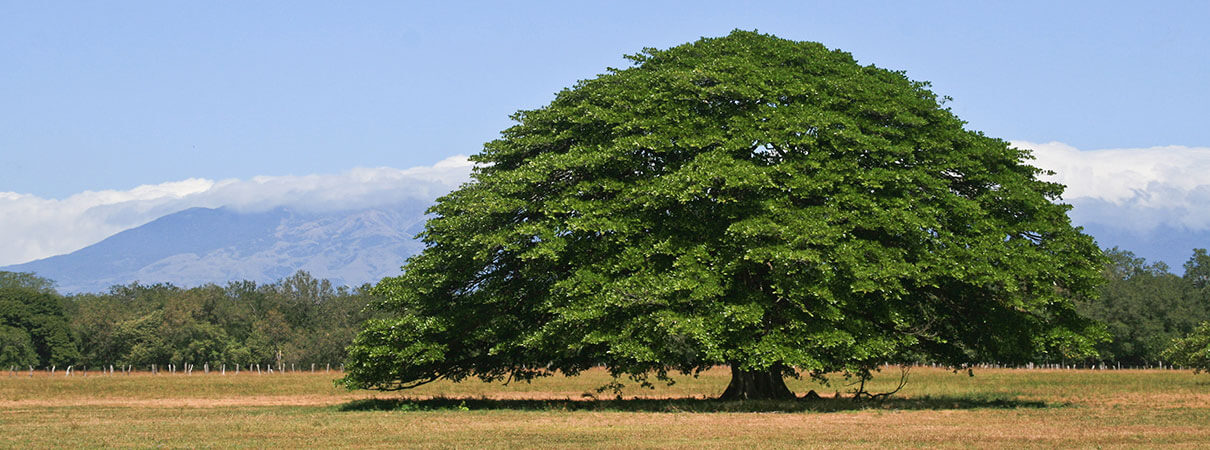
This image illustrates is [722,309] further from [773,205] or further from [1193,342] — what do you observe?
[1193,342]

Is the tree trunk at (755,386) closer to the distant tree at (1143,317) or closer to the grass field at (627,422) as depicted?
the grass field at (627,422)

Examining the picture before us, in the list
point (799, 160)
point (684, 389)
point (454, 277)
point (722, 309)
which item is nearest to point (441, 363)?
point (454, 277)

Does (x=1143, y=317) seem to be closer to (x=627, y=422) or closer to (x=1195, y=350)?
(x=1195, y=350)

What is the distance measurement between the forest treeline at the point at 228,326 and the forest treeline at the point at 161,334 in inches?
4.7

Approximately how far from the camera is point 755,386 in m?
40.7

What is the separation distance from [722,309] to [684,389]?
27.1m

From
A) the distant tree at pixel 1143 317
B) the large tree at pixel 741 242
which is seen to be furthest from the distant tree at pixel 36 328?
the distant tree at pixel 1143 317

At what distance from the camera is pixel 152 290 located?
573 feet

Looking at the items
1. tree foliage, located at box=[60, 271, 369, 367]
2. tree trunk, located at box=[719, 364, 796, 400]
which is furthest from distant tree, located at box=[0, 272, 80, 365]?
tree trunk, located at box=[719, 364, 796, 400]

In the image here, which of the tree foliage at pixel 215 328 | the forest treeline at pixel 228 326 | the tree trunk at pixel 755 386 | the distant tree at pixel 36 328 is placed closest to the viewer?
the tree trunk at pixel 755 386

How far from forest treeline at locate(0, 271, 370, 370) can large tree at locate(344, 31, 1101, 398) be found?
8427 cm

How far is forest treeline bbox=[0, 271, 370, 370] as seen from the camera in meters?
123

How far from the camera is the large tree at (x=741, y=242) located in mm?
34500

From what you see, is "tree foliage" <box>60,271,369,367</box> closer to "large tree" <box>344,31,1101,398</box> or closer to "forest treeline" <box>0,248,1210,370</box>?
"forest treeline" <box>0,248,1210,370</box>
